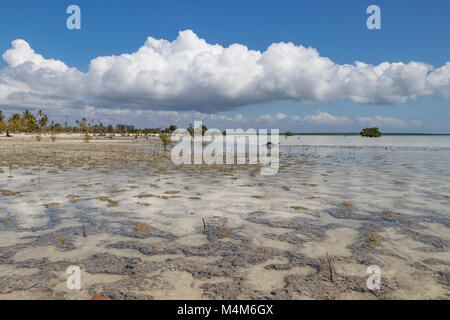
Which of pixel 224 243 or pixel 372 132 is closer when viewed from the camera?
pixel 224 243

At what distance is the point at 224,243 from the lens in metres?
7.11

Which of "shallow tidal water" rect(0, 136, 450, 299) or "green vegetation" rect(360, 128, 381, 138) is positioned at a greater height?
"green vegetation" rect(360, 128, 381, 138)

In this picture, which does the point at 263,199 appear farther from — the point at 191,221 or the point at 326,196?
the point at 191,221

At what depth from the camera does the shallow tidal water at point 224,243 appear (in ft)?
16.4

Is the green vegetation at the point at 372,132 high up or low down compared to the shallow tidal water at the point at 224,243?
up

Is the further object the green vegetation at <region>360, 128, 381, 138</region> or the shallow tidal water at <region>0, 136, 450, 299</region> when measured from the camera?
the green vegetation at <region>360, 128, 381, 138</region>

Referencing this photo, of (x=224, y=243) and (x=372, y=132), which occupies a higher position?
(x=372, y=132)

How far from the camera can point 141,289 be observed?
4906 millimetres

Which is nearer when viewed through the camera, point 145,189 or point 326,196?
point 326,196

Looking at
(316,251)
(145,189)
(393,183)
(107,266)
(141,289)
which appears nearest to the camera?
(141,289)

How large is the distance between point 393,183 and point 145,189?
1492 centimetres

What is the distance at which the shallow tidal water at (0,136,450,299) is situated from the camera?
500cm
